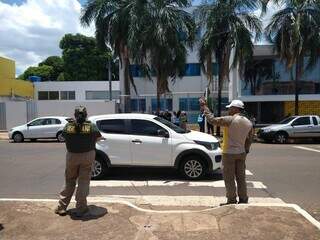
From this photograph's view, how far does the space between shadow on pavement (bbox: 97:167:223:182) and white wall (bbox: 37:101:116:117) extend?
22.1 meters

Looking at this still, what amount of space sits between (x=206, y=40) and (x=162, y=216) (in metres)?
22.3

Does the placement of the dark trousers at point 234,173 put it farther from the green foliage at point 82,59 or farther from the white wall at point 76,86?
the green foliage at point 82,59

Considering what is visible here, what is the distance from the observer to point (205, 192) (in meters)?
11.0

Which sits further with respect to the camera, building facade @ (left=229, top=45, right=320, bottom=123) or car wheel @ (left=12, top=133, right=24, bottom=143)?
building facade @ (left=229, top=45, right=320, bottom=123)

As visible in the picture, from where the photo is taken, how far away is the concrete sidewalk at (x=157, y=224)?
6855 mm

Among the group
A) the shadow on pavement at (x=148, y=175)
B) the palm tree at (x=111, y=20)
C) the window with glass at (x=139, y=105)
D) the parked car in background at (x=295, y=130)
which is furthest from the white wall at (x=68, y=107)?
the shadow on pavement at (x=148, y=175)

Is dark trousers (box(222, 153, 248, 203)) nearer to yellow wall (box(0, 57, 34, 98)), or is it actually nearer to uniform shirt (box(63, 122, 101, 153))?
uniform shirt (box(63, 122, 101, 153))

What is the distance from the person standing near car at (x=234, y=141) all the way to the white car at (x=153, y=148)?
391 centimetres

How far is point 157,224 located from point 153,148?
5.41m

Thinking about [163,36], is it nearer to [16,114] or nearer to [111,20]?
[111,20]

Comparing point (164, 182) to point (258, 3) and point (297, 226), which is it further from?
point (258, 3)

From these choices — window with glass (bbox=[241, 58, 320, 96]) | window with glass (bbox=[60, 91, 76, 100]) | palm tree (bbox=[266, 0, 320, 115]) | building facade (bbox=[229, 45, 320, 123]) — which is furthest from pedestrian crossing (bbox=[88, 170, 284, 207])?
window with glass (bbox=[60, 91, 76, 100])

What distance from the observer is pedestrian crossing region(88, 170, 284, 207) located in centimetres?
986

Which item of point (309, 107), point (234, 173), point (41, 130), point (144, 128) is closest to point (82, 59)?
point (309, 107)
